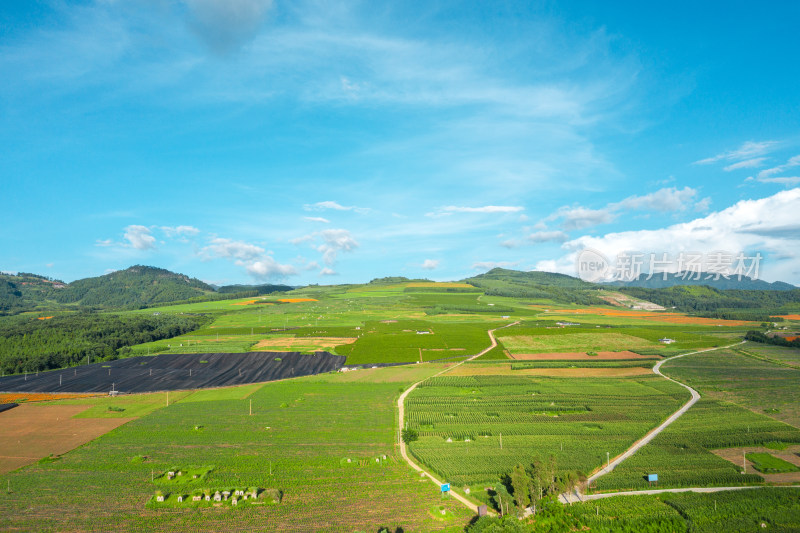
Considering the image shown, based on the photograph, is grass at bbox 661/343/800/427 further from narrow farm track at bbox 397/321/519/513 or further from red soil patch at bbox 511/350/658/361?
narrow farm track at bbox 397/321/519/513

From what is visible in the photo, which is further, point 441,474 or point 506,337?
point 506,337

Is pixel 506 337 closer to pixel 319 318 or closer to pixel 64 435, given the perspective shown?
pixel 319 318

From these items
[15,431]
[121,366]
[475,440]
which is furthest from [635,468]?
[121,366]

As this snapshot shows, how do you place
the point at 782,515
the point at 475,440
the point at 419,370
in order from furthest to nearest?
the point at 419,370
the point at 475,440
the point at 782,515

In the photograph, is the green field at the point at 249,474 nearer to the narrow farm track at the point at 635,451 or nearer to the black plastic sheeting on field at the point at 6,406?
the narrow farm track at the point at 635,451

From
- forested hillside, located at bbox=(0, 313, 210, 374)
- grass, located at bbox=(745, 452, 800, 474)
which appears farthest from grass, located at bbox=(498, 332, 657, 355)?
forested hillside, located at bbox=(0, 313, 210, 374)

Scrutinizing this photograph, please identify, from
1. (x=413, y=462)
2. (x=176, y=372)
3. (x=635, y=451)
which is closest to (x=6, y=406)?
(x=176, y=372)
